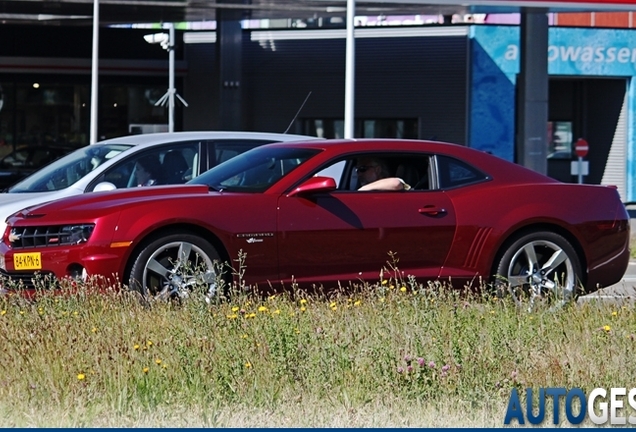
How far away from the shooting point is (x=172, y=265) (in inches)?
354

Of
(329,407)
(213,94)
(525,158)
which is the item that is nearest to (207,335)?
(329,407)

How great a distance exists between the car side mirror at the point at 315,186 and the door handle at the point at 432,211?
0.78 metres

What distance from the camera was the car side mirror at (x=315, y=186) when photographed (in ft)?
30.3

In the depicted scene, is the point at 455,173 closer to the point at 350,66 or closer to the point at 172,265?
the point at 172,265

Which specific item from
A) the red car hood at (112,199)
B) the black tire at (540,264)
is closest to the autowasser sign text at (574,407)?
the black tire at (540,264)

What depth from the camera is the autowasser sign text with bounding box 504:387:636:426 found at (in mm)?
5738

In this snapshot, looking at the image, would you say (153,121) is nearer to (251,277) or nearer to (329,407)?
(251,277)

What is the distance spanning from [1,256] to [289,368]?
355 centimetres

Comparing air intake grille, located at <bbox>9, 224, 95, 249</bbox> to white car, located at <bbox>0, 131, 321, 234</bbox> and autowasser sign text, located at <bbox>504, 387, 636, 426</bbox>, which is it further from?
autowasser sign text, located at <bbox>504, 387, 636, 426</bbox>

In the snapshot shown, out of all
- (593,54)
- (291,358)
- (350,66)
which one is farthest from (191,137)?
(593,54)

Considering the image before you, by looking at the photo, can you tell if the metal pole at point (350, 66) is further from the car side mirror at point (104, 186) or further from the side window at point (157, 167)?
the car side mirror at point (104, 186)

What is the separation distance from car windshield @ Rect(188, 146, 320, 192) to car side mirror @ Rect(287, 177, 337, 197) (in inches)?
8.6

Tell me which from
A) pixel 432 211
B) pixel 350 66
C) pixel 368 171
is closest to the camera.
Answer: pixel 432 211

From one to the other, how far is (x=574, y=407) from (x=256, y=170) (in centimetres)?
432
